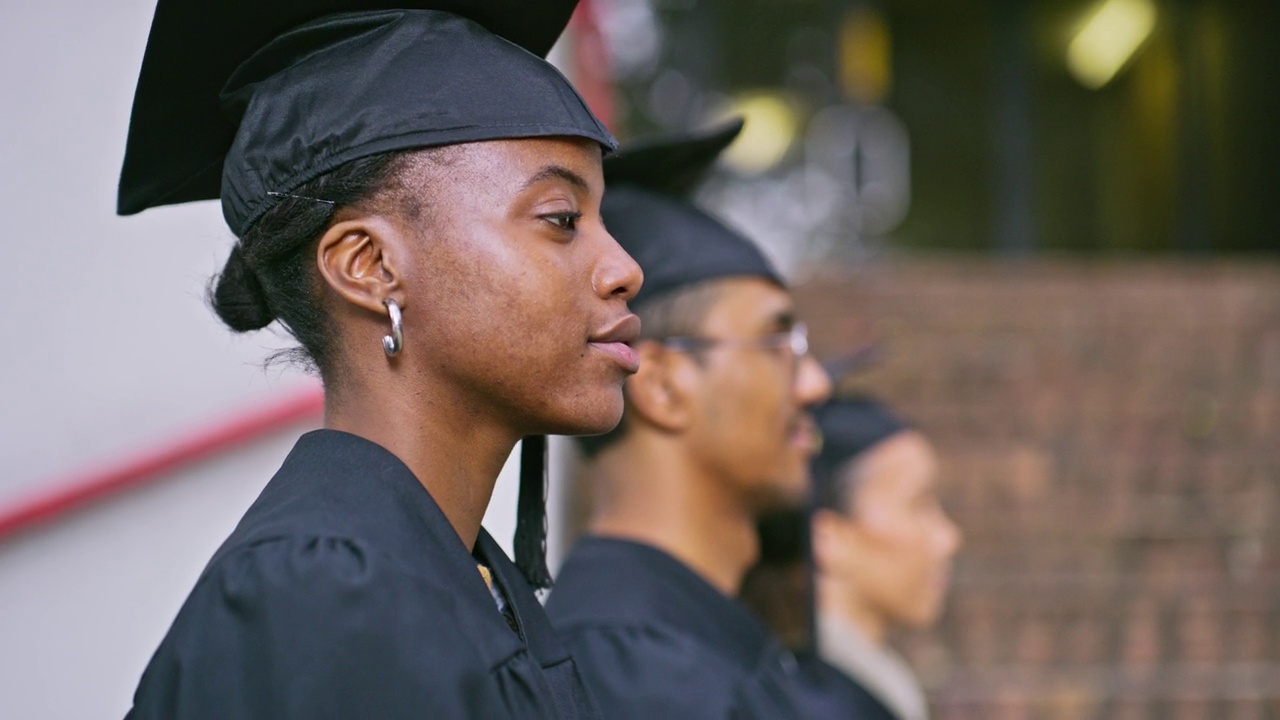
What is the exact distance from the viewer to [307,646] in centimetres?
117

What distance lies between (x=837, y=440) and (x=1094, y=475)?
2403mm

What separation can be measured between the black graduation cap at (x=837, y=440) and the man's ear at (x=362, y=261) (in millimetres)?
2636

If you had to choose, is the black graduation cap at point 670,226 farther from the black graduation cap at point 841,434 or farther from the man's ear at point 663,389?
the black graduation cap at point 841,434

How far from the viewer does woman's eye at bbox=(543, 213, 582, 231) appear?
143 cm

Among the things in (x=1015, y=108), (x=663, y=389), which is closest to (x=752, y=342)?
(x=663, y=389)

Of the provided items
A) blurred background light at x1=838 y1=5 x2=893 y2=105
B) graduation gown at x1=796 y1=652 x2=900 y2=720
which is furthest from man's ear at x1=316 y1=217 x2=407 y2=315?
blurred background light at x1=838 y1=5 x2=893 y2=105

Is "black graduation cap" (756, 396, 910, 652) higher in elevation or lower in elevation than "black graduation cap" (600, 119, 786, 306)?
lower

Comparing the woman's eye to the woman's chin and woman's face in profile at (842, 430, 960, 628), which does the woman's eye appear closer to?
the woman's chin

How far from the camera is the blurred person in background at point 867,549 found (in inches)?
141

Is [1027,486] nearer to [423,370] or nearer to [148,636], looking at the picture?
[148,636]

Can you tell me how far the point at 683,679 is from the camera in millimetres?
2244

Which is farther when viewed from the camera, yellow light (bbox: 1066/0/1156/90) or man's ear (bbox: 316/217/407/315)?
yellow light (bbox: 1066/0/1156/90)

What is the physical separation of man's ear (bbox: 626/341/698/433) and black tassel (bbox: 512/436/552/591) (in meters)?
0.87

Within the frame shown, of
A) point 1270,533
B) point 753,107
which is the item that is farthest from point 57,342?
point 753,107
